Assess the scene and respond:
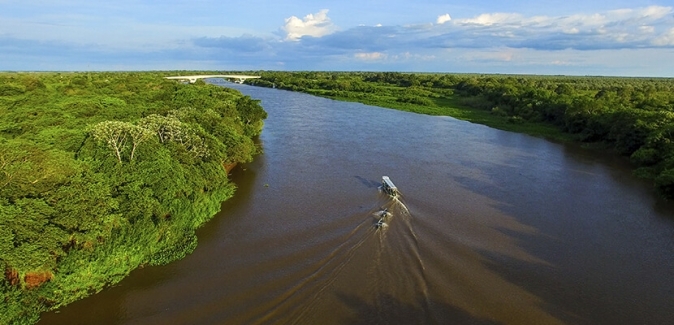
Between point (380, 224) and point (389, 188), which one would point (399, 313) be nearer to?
point (380, 224)

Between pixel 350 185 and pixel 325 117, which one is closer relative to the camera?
pixel 350 185

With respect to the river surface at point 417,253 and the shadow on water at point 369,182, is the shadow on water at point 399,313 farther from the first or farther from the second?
the shadow on water at point 369,182

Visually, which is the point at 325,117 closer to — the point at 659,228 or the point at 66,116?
the point at 66,116

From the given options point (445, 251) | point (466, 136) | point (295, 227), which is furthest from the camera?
point (466, 136)

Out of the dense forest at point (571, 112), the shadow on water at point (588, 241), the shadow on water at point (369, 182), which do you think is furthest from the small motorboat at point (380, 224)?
the dense forest at point (571, 112)

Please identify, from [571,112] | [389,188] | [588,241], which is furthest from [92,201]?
[571,112]

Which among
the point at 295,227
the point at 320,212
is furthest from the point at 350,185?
the point at 295,227
